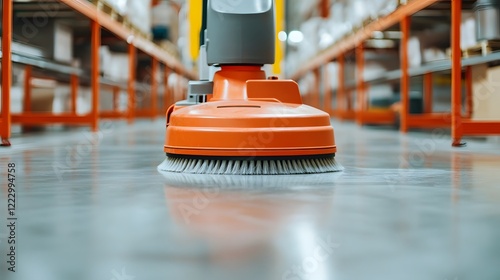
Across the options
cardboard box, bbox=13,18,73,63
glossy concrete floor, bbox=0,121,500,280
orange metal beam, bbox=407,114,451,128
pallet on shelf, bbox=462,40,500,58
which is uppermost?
cardboard box, bbox=13,18,73,63

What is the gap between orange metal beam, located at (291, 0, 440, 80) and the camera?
4.41 metres

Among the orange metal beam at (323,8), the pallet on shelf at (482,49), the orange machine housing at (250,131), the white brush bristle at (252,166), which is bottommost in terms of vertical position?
the white brush bristle at (252,166)

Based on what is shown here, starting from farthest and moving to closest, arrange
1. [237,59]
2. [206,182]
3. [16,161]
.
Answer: [16,161]
[237,59]
[206,182]

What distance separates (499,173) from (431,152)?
0.99 meters

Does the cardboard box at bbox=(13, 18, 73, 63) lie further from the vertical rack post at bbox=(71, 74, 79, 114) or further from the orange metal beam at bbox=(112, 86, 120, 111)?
the orange metal beam at bbox=(112, 86, 120, 111)

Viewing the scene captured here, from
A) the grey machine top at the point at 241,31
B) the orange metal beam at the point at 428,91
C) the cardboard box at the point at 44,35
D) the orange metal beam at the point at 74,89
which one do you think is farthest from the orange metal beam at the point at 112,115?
the grey machine top at the point at 241,31

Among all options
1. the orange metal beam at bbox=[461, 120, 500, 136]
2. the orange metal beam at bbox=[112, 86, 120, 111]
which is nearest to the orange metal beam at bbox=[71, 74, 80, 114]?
the orange metal beam at bbox=[112, 86, 120, 111]

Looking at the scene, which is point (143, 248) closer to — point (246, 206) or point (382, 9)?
point (246, 206)

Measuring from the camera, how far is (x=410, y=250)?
87 cm

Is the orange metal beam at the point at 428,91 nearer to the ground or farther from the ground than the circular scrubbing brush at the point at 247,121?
farther from the ground

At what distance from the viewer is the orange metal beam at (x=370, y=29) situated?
441 centimetres

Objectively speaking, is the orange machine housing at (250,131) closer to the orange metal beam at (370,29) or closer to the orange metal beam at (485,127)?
the orange metal beam at (485,127)

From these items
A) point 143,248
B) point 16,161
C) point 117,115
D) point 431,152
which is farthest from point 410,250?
point 117,115

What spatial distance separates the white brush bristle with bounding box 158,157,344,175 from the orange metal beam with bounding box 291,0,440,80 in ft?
7.89
